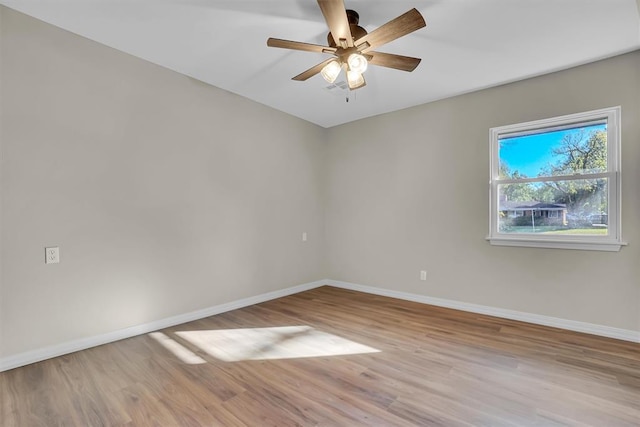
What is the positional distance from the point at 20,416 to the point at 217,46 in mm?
2943

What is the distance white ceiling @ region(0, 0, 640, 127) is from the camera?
2068mm

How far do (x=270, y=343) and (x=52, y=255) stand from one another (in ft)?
6.32

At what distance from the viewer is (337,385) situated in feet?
6.40

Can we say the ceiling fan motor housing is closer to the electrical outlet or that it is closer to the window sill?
the window sill

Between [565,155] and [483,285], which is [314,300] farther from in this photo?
[565,155]

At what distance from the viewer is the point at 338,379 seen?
79.5 inches

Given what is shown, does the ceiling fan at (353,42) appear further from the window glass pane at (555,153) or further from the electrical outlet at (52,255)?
the electrical outlet at (52,255)

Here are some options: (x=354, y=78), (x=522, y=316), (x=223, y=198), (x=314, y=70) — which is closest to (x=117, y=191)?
(x=223, y=198)

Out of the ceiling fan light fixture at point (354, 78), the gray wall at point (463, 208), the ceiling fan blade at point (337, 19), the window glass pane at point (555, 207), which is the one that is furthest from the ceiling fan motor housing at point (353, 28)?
the window glass pane at point (555, 207)

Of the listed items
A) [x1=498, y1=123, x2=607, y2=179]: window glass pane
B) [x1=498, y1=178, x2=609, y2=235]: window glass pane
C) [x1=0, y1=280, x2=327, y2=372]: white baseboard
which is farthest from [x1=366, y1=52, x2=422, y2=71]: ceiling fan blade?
[x1=0, y1=280, x2=327, y2=372]: white baseboard

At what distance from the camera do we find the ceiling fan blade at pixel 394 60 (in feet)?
6.93

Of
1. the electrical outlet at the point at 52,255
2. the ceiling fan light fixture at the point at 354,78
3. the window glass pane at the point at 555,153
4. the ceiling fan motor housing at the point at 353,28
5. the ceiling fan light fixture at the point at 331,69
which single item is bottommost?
the electrical outlet at the point at 52,255

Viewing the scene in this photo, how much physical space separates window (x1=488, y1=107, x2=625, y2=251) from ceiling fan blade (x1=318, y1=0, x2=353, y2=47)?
7.66 feet

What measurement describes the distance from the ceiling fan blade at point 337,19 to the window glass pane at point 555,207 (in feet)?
A: 8.37
